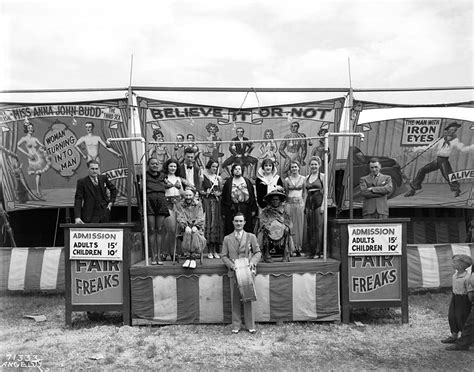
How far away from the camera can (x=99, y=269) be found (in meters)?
5.80

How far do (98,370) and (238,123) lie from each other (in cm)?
503

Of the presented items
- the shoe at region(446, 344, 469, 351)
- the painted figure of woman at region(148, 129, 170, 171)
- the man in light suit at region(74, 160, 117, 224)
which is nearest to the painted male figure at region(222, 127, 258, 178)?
the painted figure of woman at region(148, 129, 170, 171)

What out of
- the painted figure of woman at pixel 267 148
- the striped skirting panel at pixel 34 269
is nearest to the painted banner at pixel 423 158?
the painted figure of woman at pixel 267 148

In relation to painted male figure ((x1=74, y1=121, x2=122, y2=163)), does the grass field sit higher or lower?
lower

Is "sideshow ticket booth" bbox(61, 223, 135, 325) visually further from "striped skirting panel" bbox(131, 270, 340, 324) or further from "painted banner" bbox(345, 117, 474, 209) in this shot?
"painted banner" bbox(345, 117, 474, 209)

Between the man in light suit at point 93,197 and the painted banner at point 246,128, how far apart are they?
1.75m

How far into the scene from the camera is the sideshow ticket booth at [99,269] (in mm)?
5762

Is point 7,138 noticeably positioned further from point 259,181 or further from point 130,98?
point 259,181

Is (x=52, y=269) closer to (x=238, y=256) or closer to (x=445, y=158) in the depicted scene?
(x=238, y=256)

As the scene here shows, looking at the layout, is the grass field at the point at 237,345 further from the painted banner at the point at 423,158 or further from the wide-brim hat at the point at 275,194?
the painted banner at the point at 423,158

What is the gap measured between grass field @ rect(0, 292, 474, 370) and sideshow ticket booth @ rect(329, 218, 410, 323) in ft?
1.09

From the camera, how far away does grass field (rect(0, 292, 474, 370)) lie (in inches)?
177

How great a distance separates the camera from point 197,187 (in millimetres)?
6652

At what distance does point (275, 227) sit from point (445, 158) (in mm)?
4268
